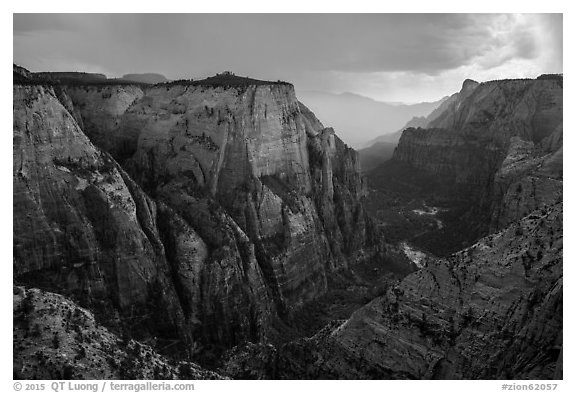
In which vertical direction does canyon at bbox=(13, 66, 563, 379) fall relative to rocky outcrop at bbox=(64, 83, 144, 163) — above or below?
below

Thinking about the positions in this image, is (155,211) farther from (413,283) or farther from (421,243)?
(421,243)

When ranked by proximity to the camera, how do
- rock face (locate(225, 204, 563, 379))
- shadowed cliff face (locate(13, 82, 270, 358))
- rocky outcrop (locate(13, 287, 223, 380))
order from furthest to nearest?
shadowed cliff face (locate(13, 82, 270, 358))
rock face (locate(225, 204, 563, 379))
rocky outcrop (locate(13, 287, 223, 380))

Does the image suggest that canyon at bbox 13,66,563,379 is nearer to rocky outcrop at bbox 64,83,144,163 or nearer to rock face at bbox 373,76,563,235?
rocky outcrop at bbox 64,83,144,163

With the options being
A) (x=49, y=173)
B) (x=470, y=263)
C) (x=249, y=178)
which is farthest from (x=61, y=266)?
(x=470, y=263)

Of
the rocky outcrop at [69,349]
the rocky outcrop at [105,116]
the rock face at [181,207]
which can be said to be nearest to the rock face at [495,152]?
the rock face at [181,207]

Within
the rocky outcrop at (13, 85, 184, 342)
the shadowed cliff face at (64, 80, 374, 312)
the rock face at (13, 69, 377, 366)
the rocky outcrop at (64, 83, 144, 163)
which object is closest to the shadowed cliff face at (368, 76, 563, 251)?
the rock face at (13, 69, 377, 366)

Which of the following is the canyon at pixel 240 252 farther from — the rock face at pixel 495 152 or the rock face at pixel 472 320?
the rock face at pixel 495 152
